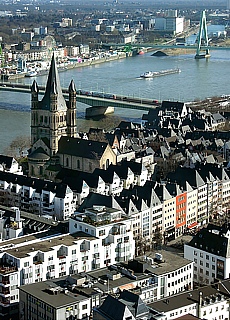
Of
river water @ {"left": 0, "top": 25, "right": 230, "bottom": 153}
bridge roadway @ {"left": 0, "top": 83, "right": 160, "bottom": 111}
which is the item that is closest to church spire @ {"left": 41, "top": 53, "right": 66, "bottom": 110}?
river water @ {"left": 0, "top": 25, "right": 230, "bottom": 153}

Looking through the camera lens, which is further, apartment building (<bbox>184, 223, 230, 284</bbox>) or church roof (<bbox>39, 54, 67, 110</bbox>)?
church roof (<bbox>39, 54, 67, 110</bbox>)

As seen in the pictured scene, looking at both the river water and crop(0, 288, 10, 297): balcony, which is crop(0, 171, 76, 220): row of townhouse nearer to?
crop(0, 288, 10, 297): balcony

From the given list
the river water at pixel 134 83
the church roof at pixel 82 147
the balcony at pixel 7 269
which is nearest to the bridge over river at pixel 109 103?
the river water at pixel 134 83

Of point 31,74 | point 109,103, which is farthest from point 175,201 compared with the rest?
point 31,74

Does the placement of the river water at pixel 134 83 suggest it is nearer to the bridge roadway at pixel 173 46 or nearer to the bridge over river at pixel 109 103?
the bridge over river at pixel 109 103

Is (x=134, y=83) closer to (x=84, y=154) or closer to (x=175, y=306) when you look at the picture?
(x=84, y=154)

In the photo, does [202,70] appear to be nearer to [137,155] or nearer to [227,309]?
[137,155]
